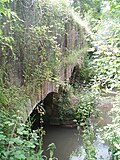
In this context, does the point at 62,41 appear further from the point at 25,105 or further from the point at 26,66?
the point at 25,105

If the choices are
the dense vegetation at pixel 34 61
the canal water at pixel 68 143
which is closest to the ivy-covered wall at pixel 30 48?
the dense vegetation at pixel 34 61

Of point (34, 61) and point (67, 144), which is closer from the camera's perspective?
point (34, 61)

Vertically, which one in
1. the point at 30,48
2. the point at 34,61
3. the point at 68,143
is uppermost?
the point at 30,48

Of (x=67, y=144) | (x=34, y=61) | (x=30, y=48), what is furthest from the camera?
(x=67, y=144)

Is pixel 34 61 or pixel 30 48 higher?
pixel 30 48

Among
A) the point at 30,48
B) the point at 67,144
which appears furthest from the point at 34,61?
the point at 67,144

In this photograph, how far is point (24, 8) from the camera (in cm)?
347

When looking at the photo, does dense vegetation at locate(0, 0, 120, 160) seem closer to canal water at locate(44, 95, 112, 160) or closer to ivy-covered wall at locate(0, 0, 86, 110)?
ivy-covered wall at locate(0, 0, 86, 110)

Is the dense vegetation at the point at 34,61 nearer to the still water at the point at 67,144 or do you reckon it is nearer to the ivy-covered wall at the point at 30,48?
the ivy-covered wall at the point at 30,48

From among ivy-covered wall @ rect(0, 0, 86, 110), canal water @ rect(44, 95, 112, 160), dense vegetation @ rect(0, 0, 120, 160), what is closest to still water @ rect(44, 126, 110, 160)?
canal water @ rect(44, 95, 112, 160)

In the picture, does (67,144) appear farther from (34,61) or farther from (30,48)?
(30,48)

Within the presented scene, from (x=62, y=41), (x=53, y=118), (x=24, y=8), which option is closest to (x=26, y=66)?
(x=24, y=8)

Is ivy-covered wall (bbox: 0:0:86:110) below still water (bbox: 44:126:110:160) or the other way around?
the other way around

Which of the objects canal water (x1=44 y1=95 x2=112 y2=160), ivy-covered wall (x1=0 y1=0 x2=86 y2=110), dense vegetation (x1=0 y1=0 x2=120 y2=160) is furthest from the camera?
canal water (x1=44 y1=95 x2=112 y2=160)
